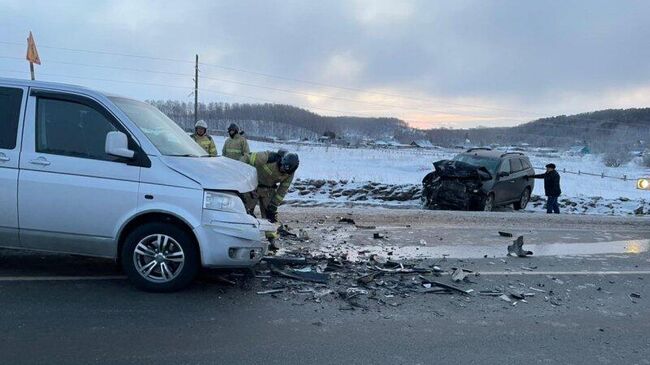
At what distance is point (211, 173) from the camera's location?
483 centimetres

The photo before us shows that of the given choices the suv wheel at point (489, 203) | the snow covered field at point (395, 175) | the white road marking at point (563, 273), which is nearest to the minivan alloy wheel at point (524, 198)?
the suv wheel at point (489, 203)

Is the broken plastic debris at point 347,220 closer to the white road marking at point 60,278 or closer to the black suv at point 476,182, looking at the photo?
the black suv at point 476,182

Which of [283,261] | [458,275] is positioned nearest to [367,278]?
[283,261]

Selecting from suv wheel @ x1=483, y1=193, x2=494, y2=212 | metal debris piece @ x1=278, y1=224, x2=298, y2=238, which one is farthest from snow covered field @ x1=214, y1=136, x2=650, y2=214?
metal debris piece @ x1=278, y1=224, x2=298, y2=238

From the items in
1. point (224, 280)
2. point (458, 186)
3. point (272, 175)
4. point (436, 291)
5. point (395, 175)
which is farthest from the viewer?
point (395, 175)

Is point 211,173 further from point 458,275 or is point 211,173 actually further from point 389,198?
point 389,198

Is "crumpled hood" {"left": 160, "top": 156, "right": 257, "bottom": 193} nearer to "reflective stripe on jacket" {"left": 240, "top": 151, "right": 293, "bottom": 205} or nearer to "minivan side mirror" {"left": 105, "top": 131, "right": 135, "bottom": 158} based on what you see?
"minivan side mirror" {"left": 105, "top": 131, "right": 135, "bottom": 158}

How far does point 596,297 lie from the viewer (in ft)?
18.4

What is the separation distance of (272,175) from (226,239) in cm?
261

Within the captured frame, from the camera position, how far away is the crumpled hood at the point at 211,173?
470 centimetres

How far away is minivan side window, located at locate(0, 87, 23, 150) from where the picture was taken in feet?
15.7

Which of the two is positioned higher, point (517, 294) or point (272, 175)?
point (272, 175)

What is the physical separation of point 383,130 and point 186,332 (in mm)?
132022

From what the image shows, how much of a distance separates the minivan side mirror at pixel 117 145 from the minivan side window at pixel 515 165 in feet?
39.4
